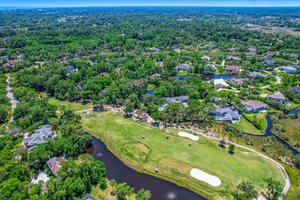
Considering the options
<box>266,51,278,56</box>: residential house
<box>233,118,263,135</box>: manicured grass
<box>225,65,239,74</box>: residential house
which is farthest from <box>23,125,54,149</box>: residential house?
<box>266,51,278,56</box>: residential house

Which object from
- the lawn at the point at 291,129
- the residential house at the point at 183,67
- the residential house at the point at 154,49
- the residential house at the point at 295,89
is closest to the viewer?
the lawn at the point at 291,129

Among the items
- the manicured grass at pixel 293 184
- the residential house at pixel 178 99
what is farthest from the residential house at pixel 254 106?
the manicured grass at pixel 293 184

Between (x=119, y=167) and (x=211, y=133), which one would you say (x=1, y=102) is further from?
(x=211, y=133)

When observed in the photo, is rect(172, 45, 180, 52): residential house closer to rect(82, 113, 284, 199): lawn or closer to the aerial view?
the aerial view

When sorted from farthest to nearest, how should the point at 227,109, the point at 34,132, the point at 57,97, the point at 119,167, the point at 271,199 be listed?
1. the point at 57,97
2. the point at 227,109
3. the point at 34,132
4. the point at 119,167
5. the point at 271,199

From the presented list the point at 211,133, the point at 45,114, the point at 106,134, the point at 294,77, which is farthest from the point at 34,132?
the point at 294,77

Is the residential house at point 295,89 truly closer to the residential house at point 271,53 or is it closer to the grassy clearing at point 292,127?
the grassy clearing at point 292,127

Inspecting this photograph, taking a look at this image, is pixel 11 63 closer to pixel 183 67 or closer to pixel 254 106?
pixel 183 67
